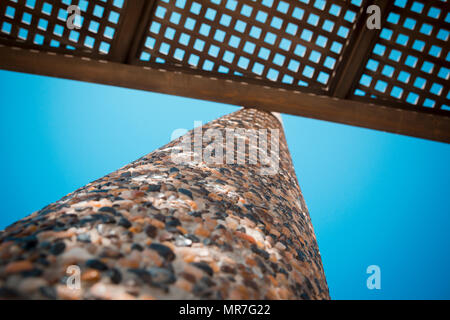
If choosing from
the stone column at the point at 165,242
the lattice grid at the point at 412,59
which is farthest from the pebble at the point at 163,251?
the lattice grid at the point at 412,59

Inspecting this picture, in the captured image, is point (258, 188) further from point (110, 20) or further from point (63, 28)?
point (63, 28)

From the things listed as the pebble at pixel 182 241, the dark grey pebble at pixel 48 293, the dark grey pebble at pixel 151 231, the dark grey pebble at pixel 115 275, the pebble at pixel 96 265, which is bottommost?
the dark grey pebble at pixel 48 293

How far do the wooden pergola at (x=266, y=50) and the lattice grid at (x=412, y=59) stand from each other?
1 centimetres

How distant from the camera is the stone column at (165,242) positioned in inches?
29.6

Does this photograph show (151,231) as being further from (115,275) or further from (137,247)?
(115,275)

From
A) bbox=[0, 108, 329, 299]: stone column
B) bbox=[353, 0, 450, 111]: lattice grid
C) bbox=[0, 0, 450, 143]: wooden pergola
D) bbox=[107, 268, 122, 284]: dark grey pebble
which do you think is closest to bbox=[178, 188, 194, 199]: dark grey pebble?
bbox=[0, 108, 329, 299]: stone column

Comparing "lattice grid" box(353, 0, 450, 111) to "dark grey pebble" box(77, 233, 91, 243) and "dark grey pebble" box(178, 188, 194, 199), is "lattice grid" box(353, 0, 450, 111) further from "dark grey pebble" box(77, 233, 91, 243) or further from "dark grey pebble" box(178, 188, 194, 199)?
"dark grey pebble" box(77, 233, 91, 243)

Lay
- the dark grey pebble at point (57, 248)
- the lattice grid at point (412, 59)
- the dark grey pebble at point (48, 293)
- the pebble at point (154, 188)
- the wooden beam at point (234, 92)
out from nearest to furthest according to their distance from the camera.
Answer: the dark grey pebble at point (48, 293)
the dark grey pebble at point (57, 248)
the pebble at point (154, 188)
the lattice grid at point (412, 59)
the wooden beam at point (234, 92)

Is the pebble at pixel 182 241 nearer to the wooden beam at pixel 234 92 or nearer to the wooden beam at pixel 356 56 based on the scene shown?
the wooden beam at pixel 234 92

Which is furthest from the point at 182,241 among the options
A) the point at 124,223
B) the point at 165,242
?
the point at 124,223

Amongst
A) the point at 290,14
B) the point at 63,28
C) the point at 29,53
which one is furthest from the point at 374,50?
the point at 29,53

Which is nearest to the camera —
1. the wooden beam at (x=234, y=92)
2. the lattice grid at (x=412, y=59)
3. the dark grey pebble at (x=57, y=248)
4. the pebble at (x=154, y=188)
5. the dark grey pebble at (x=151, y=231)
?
the dark grey pebble at (x=57, y=248)

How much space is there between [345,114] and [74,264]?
3751 mm
